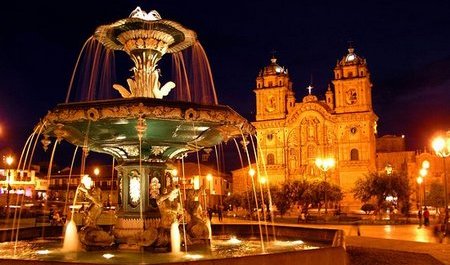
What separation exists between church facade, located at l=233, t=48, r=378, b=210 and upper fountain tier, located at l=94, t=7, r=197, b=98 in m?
48.9

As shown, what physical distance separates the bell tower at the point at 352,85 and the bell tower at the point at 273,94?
22.0 feet

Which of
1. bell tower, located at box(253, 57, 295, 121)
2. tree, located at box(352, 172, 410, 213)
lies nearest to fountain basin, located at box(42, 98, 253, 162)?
tree, located at box(352, 172, 410, 213)

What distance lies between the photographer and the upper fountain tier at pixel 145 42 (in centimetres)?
991

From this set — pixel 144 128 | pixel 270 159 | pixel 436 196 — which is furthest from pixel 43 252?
pixel 270 159

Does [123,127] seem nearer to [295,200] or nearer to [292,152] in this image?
[295,200]

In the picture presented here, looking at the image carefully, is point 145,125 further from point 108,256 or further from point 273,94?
point 273,94

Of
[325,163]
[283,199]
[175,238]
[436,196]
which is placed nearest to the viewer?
[175,238]

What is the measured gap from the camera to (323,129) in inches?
2414

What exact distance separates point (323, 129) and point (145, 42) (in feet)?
174

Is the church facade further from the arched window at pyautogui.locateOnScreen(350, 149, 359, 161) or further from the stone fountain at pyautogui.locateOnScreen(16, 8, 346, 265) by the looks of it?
the stone fountain at pyautogui.locateOnScreen(16, 8, 346, 265)

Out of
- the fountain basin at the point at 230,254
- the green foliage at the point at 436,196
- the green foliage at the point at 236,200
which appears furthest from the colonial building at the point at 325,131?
the fountain basin at the point at 230,254

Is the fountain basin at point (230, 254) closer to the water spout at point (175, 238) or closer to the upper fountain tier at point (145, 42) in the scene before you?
the water spout at point (175, 238)

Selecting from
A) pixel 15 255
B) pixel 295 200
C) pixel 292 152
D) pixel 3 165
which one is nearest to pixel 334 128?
pixel 292 152

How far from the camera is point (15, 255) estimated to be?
912cm
